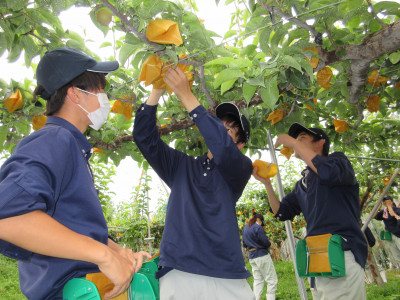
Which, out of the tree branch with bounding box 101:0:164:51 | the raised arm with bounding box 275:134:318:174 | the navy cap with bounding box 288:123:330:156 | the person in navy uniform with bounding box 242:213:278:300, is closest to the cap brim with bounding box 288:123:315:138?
the navy cap with bounding box 288:123:330:156

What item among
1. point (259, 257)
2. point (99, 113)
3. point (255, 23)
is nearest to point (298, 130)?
point (255, 23)

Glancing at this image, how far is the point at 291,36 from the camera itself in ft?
5.29

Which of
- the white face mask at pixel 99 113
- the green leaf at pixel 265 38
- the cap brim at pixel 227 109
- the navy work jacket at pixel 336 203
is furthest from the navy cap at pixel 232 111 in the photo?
the white face mask at pixel 99 113

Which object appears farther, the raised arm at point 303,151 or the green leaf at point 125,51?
the raised arm at point 303,151

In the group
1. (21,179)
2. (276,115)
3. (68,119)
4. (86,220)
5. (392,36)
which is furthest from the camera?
(276,115)

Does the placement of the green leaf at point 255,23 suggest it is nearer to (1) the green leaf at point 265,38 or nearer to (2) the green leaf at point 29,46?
(1) the green leaf at point 265,38

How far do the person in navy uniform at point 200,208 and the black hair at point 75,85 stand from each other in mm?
403

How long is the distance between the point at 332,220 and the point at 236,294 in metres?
1.01

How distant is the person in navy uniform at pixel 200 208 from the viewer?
4.32ft

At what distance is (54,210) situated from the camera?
0.84 meters

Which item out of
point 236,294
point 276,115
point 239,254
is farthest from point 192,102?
point 276,115

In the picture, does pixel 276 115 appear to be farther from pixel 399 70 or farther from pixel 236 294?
pixel 236 294

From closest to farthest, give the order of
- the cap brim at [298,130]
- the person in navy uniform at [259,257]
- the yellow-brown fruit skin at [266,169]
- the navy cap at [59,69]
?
1. the navy cap at [59,69]
2. the yellow-brown fruit skin at [266,169]
3. the cap brim at [298,130]
4. the person in navy uniform at [259,257]

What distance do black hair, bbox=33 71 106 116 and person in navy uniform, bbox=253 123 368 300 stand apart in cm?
127
